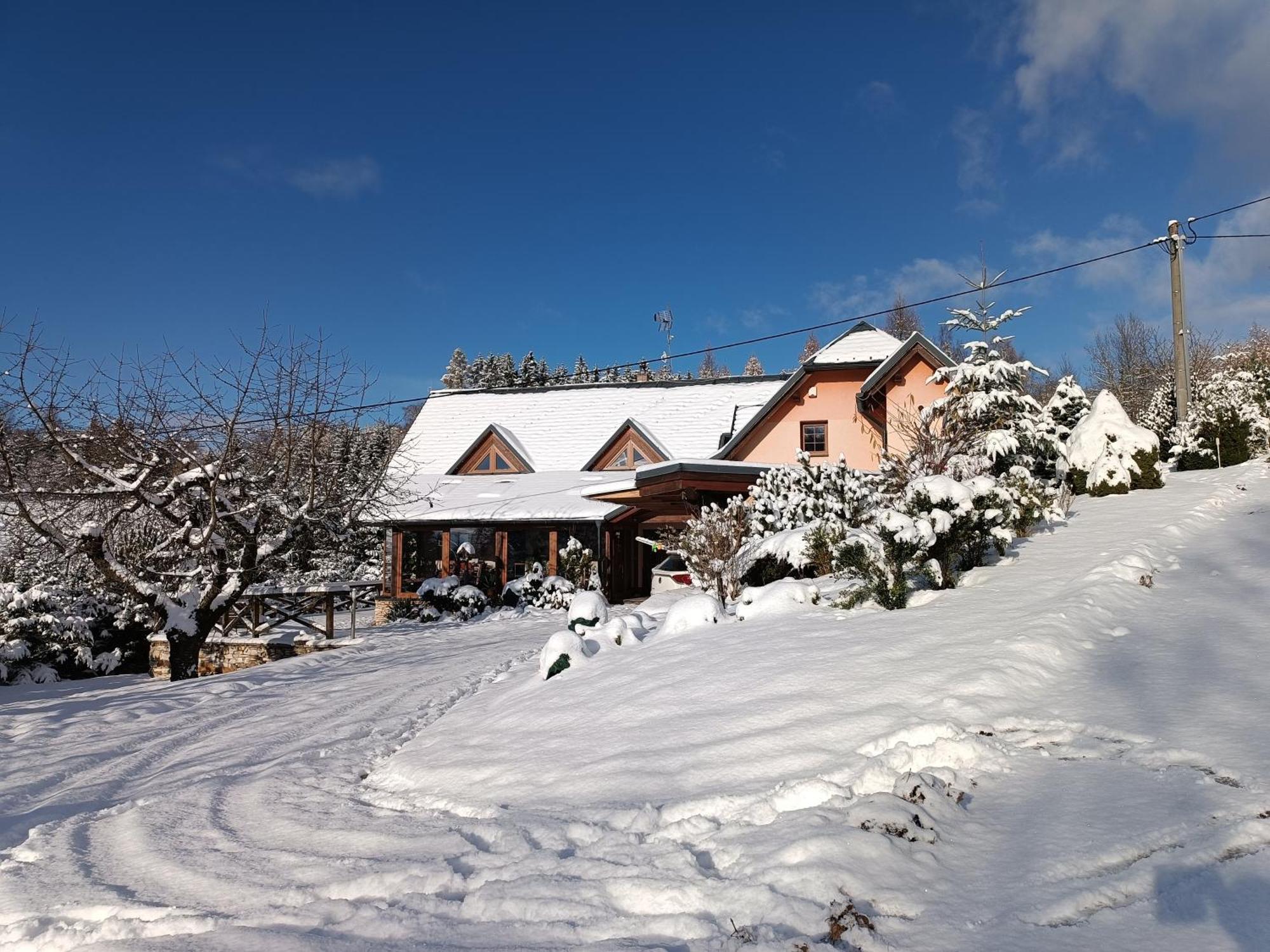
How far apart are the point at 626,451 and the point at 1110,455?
1466 cm

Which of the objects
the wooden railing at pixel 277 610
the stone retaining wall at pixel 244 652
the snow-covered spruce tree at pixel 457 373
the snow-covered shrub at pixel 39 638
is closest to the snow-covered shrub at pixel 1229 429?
the wooden railing at pixel 277 610

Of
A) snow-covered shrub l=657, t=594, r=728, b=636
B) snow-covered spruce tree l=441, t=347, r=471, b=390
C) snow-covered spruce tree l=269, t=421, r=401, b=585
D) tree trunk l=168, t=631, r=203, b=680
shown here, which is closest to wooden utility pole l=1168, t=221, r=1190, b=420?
snow-covered shrub l=657, t=594, r=728, b=636

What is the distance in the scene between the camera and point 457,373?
72.1m

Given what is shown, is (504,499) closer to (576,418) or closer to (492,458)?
(492,458)

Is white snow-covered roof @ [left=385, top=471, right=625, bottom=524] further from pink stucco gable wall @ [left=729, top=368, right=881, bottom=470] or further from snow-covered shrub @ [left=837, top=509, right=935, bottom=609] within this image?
snow-covered shrub @ [left=837, top=509, right=935, bottom=609]

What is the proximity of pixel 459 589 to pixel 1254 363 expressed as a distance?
20444 mm

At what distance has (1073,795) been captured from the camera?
354 centimetres

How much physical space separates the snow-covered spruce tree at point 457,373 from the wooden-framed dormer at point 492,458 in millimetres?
45294

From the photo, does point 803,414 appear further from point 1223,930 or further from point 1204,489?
point 1223,930

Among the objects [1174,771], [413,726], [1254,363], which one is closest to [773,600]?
[413,726]

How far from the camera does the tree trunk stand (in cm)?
1222

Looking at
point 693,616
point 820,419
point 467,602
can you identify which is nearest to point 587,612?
Result: point 693,616

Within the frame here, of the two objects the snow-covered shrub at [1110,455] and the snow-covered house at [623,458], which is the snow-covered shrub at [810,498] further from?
the snow-covered shrub at [1110,455]

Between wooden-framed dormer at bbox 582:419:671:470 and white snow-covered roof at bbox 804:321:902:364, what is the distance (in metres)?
5.78
